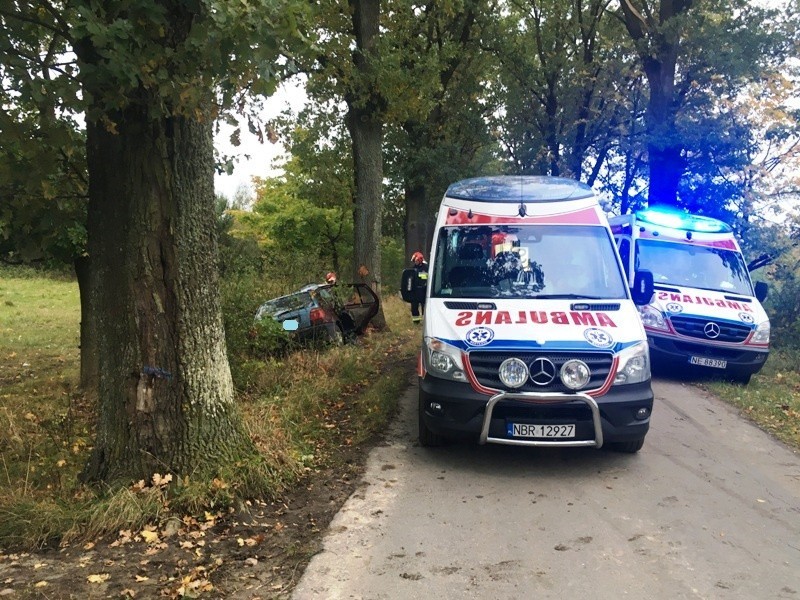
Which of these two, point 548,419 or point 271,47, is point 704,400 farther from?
point 271,47

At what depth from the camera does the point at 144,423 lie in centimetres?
495

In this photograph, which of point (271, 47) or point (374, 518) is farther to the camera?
point (374, 518)

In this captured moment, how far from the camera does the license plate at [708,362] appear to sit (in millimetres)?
10492

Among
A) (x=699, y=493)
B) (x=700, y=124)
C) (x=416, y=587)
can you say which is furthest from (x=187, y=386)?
(x=700, y=124)

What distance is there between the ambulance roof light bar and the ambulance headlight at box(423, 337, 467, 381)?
24.2 feet

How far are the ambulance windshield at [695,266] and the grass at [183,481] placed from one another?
459 cm

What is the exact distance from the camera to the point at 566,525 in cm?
496

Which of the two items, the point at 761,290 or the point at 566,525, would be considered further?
the point at 761,290

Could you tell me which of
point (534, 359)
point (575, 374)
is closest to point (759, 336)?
point (575, 374)

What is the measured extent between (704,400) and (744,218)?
14679 mm

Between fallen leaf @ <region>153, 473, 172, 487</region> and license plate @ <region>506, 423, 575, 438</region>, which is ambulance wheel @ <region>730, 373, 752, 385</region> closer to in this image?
license plate @ <region>506, 423, 575, 438</region>

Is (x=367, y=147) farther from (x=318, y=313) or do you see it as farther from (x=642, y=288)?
(x=642, y=288)

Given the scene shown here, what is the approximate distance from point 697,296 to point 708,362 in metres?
1.09

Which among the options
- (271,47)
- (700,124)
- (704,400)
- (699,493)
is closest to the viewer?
(271,47)
